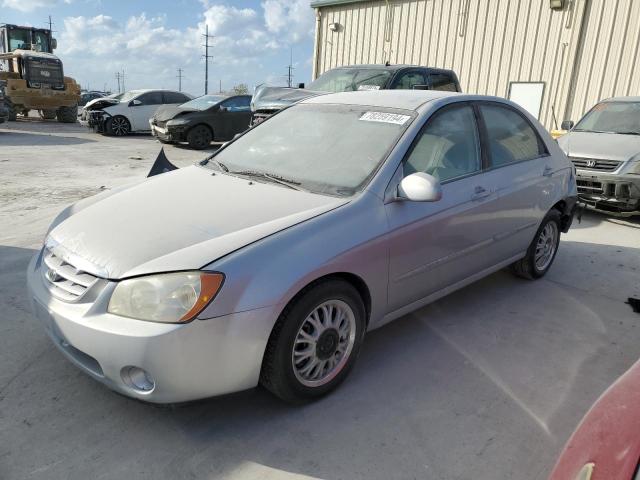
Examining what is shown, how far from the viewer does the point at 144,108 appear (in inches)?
637

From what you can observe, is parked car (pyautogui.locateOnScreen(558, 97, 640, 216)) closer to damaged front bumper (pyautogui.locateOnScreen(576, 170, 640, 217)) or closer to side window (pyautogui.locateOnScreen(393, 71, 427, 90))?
damaged front bumper (pyautogui.locateOnScreen(576, 170, 640, 217))

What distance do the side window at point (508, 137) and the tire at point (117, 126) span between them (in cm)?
1463

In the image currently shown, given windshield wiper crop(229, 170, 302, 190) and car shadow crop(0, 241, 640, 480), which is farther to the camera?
windshield wiper crop(229, 170, 302, 190)

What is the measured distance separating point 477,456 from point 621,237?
15.7ft

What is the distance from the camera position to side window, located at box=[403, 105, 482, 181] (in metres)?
3.07

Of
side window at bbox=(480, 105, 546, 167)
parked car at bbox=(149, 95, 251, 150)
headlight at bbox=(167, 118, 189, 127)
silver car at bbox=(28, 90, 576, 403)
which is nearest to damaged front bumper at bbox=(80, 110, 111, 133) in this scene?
parked car at bbox=(149, 95, 251, 150)

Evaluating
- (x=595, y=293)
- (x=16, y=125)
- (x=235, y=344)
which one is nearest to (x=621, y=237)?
(x=595, y=293)

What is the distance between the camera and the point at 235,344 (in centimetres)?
219

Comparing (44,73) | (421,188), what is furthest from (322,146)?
(44,73)

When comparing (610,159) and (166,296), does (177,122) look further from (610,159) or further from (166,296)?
(166,296)

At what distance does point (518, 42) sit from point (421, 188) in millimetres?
11710

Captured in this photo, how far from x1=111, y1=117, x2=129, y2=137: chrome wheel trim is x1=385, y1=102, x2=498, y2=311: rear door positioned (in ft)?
48.6

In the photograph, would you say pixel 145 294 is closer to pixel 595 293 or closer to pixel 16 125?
pixel 595 293

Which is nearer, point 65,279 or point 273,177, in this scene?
point 65,279
